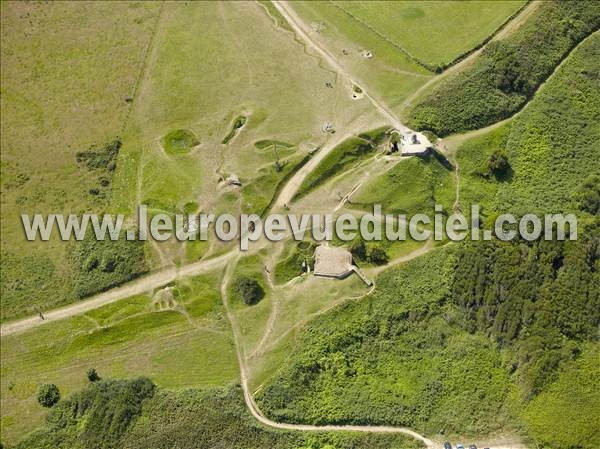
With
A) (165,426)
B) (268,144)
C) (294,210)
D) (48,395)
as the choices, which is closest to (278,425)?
(165,426)

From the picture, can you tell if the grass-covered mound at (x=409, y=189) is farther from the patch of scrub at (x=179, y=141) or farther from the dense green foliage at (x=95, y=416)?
the dense green foliage at (x=95, y=416)

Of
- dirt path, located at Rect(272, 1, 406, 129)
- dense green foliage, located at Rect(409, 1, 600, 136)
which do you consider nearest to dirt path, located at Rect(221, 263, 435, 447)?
dirt path, located at Rect(272, 1, 406, 129)

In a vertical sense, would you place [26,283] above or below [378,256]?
below

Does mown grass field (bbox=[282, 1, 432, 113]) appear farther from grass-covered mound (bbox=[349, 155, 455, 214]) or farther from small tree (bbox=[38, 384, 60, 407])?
small tree (bbox=[38, 384, 60, 407])

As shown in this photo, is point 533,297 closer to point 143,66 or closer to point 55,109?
point 143,66

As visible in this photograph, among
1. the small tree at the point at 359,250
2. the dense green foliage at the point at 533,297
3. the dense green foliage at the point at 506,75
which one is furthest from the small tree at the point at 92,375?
the dense green foliage at the point at 506,75

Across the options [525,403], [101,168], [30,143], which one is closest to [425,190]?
[525,403]

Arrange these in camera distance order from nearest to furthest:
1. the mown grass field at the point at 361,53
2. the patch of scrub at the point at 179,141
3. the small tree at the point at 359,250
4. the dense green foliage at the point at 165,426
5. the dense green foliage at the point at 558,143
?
the dense green foliage at the point at 165,426
the small tree at the point at 359,250
the dense green foliage at the point at 558,143
the patch of scrub at the point at 179,141
the mown grass field at the point at 361,53
